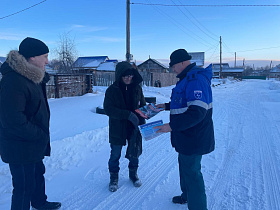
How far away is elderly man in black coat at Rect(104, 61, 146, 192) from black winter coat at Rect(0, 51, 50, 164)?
1023mm

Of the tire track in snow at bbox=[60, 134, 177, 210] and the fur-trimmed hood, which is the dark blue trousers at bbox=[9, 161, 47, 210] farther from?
the fur-trimmed hood

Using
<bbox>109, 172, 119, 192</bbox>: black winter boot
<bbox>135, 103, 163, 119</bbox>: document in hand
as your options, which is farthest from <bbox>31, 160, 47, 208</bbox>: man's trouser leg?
<bbox>135, 103, 163, 119</bbox>: document in hand

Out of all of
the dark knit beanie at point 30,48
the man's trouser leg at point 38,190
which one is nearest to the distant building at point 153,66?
the man's trouser leg at point 38,190

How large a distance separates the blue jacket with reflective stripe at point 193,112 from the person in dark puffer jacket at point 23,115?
4.74ft

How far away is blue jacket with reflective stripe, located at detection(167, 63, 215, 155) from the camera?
6.72 feet

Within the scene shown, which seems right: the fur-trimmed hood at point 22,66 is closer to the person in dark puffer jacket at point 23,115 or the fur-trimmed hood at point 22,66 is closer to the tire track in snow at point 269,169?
the person in dark puffer jacket at point 23,115

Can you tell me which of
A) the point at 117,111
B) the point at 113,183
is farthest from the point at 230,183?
the point at 117,111

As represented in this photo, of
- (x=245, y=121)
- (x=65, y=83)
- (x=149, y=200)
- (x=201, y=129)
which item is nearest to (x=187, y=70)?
(x=201, y=129)

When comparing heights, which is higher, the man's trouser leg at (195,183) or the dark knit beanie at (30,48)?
the dark knit beanie at (30,48)

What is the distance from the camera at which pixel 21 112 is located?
1944mm

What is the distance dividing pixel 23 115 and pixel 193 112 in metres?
1.64

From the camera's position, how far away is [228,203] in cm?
276

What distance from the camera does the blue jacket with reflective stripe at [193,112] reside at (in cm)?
205

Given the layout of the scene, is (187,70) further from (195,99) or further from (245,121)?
(245,121)
